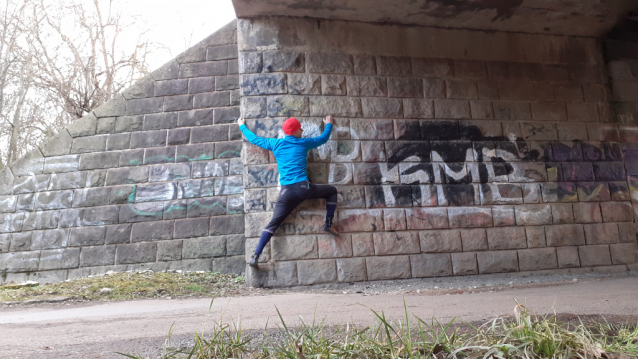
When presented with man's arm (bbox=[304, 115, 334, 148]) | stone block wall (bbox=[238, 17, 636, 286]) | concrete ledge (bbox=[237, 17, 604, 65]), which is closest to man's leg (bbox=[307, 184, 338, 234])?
stone block wall (bbox=[238, 17, 636, 286])

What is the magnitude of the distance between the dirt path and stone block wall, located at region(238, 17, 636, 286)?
3.30 feet

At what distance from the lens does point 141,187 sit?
19.6 ft

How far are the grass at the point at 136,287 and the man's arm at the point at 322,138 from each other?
2.06 meters

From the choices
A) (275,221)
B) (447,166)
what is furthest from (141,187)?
(447,166)

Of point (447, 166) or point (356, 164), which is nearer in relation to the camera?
point (356, 164)

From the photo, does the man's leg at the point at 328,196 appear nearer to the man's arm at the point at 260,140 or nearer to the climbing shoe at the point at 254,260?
the man's arm at the point at 260,140

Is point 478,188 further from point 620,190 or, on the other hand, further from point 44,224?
point 44,224

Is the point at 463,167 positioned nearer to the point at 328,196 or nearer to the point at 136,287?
the point at 328,196

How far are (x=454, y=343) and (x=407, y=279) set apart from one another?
357 centimetres

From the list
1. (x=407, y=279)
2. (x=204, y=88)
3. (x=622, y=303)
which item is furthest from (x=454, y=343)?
(x=204, y=88)

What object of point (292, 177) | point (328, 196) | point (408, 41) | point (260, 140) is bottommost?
point (328, 196)

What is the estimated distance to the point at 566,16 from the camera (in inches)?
230

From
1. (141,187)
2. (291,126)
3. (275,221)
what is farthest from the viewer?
(141,187)

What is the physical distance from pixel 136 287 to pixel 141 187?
1930 mm
